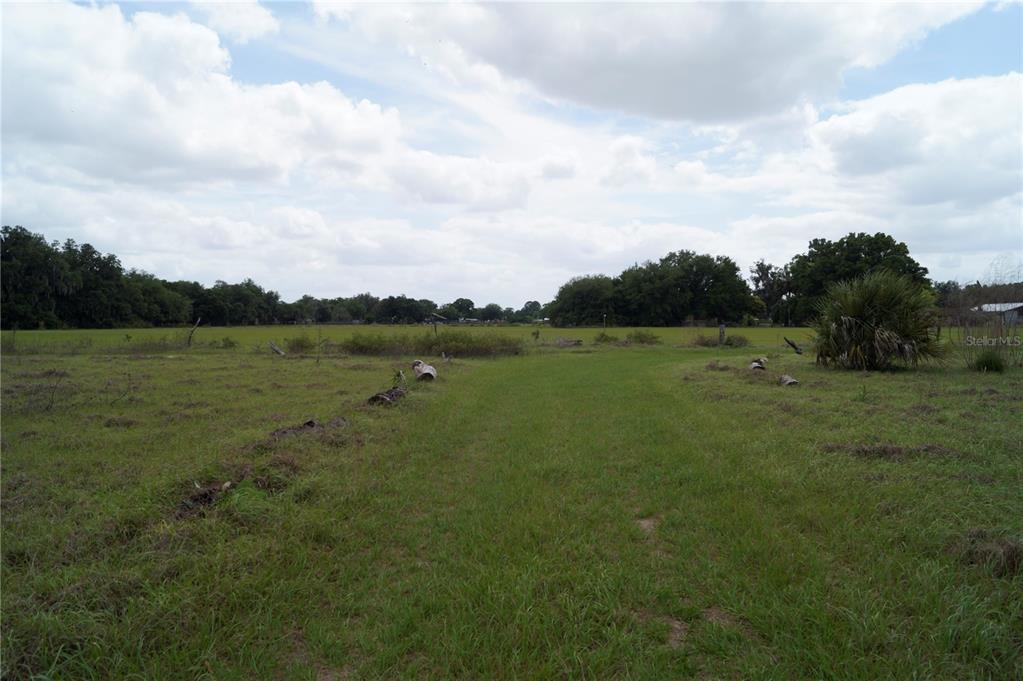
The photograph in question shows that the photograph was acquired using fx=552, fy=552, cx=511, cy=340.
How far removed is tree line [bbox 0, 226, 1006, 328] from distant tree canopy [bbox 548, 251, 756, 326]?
0.14 m

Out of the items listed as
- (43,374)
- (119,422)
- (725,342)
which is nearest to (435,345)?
(43,374)

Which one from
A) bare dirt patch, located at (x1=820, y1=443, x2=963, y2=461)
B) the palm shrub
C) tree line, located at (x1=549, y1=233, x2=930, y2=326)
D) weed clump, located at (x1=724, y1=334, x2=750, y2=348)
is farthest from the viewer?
tree line, located at (x1=549, y1=233, x2=930, y2=326)

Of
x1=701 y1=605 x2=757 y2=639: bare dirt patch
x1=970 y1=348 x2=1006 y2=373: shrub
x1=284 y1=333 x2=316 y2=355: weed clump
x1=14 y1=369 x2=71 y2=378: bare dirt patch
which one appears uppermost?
x1=970 y1=348 x2=1006 y2=373: shrub

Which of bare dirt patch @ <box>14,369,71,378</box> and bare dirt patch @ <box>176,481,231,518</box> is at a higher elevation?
bare dirt patch @ <box>14,369,71,378</box>

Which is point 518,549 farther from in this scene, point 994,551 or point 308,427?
point 308,427

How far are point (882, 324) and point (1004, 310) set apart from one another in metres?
3.19

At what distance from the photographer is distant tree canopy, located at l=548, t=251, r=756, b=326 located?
70.8m

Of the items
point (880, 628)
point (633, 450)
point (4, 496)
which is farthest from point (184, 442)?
point (880, 628)

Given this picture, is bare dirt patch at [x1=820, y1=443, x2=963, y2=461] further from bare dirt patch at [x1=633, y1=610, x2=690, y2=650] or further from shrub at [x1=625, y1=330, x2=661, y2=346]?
shrub at [x1=625, y1=330, x2=661, y2=346]

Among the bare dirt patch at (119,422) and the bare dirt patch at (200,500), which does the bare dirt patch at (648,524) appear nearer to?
the bare dirt patch at (200,500)

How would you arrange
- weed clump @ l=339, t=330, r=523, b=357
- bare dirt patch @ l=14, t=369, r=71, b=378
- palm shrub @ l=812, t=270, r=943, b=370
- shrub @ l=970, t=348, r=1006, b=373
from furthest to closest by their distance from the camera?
1. weed clump @ l=339, t=330, r=523, b=357
2. bare dirt patch @ l=14, t=369, r=71, b=378
3. palm shrub @ l=812, t=270, r=943, b=370
4. shrub @ l=970, t=348, r=1006, b=373

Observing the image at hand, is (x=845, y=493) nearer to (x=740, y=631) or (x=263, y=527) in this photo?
(x=740, y=631)

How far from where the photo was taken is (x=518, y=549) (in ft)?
14.2

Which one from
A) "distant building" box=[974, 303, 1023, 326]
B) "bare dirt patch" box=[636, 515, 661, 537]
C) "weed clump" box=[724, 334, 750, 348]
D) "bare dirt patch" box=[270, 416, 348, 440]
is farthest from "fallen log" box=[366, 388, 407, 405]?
"weed clump" box=[724, 334, 750, 348]
